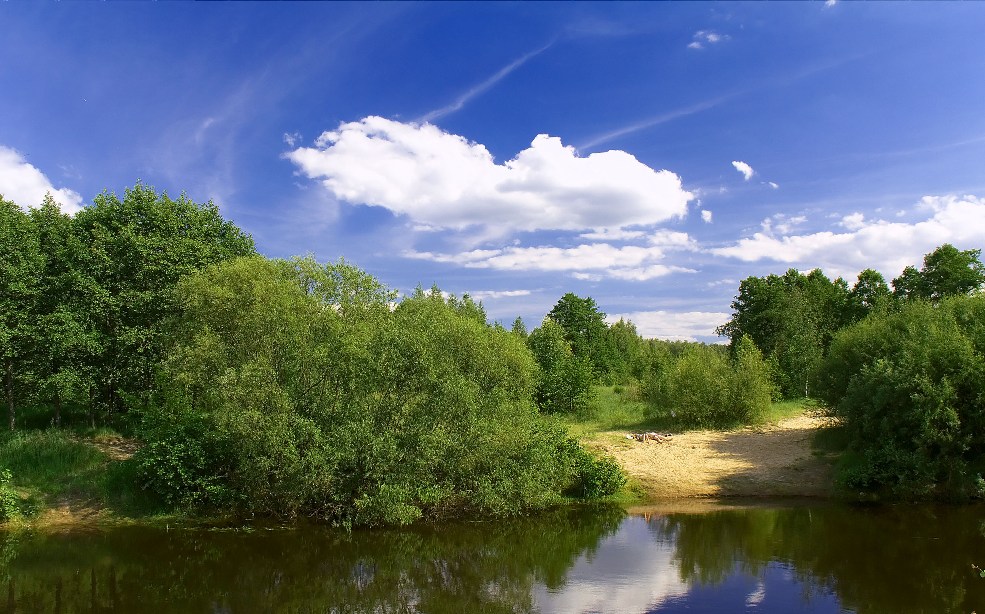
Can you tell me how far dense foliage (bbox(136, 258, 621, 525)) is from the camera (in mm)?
21125

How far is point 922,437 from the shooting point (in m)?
23.2

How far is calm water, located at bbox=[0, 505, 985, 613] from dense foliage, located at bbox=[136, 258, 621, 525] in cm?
156

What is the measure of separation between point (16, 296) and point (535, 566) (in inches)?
998

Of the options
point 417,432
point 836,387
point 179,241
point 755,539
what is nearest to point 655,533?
point 755,539

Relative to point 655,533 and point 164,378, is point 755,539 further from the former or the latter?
point 164,378

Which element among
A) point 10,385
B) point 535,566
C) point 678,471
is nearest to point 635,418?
point 678,471

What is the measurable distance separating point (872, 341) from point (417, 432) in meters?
22.9

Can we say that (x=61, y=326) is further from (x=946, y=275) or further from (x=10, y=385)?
(x=946, y=275)

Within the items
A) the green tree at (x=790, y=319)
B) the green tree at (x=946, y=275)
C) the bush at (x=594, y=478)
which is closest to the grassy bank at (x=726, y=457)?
the bush at (x=594, y=478)

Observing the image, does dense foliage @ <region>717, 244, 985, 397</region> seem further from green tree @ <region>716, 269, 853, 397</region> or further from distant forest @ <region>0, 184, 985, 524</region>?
distant forest @ <region>0, 184, 985, 524</region>

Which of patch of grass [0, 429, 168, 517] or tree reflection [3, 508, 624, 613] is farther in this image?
patch of grass [0, 429, 168, 517]

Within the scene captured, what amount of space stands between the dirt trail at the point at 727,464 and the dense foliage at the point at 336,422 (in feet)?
14.0

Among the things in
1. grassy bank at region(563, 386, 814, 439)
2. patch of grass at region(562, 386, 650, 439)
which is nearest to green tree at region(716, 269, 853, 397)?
grassy bank at region(563, 386, 814, 439)

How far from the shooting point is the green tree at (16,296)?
25891mm
